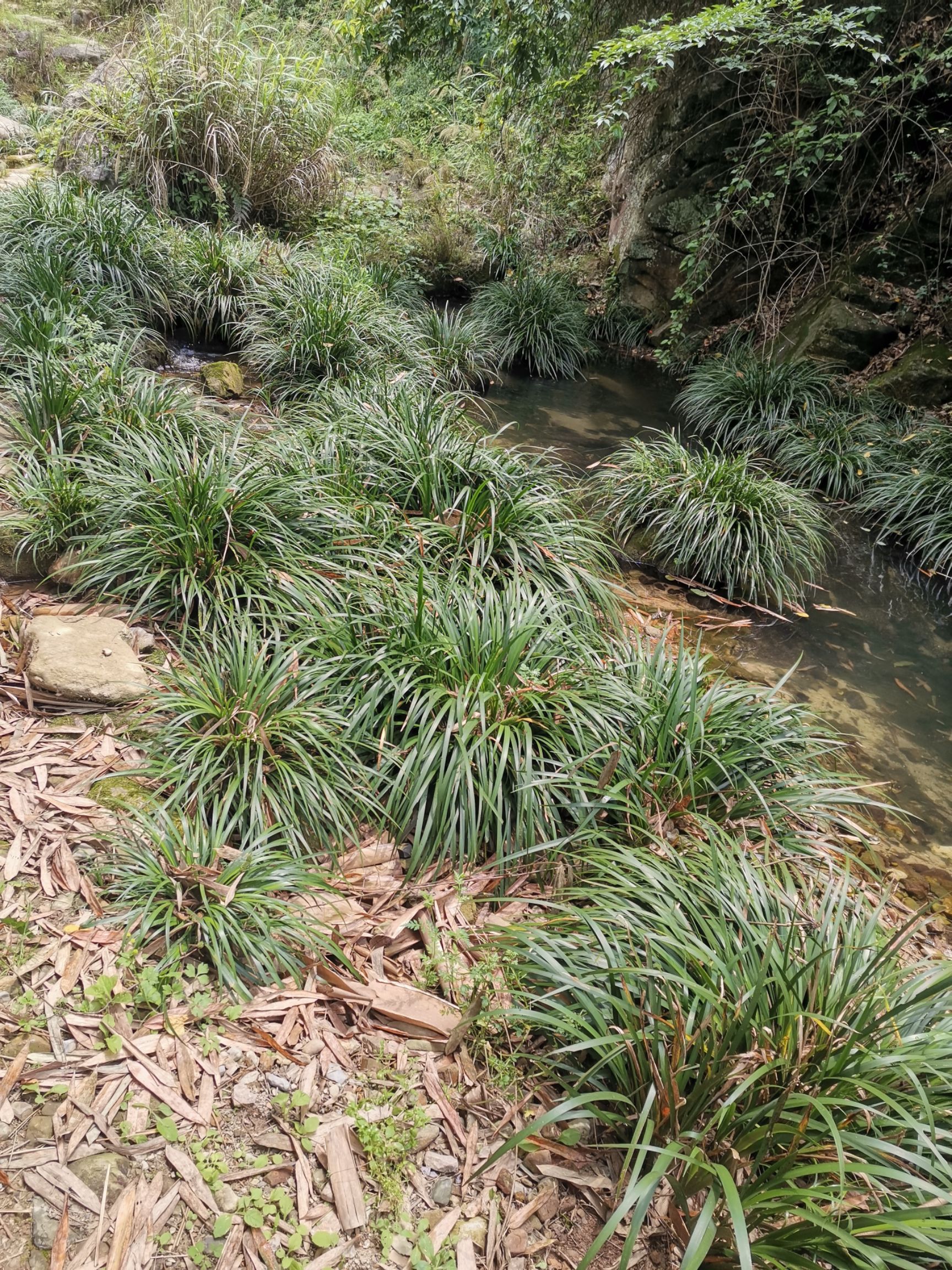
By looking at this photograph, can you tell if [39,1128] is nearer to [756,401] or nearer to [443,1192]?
[443,1192]

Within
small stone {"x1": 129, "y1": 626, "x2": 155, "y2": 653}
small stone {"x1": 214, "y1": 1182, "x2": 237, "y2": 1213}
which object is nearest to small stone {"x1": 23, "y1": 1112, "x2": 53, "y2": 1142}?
small stone {"x1": 214, "y1": 1182, "x2": 237, "y2": 1213}

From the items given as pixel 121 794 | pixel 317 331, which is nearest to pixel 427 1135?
pixel 121 794

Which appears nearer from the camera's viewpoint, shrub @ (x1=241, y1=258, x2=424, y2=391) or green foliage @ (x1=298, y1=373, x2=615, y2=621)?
green foliage @ (x1=298, y1=373, x2=615, y2=621)

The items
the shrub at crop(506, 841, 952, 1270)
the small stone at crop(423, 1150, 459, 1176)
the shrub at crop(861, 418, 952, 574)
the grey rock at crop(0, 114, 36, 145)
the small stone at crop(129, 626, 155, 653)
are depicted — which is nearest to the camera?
the shrub at crop(506, 841, 952, 1270)

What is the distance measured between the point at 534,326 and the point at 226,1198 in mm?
8083

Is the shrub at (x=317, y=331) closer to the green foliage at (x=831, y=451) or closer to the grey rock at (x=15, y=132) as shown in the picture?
the green foliage at (x=831, y=451)

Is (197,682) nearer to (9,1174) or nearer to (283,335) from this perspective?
(9,1174)

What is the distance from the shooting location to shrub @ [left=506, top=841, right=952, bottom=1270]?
1.42 metres

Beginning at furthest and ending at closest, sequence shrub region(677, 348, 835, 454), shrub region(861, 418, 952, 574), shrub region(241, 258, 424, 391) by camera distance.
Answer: shrub region(677, 348, 835, 454) → shrub region(241, 258, 424, 391) → shrub region(861, 418, 952, 574)

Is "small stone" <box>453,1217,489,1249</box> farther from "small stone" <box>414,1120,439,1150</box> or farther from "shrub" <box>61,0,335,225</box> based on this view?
"shrub" <box>61,0,335,225</box>

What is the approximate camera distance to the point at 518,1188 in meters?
1.66

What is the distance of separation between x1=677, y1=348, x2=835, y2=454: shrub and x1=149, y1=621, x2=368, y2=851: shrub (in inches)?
206

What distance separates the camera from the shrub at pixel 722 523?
4.82 metres

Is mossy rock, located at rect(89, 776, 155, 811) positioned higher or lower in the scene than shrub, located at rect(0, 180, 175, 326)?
lower
